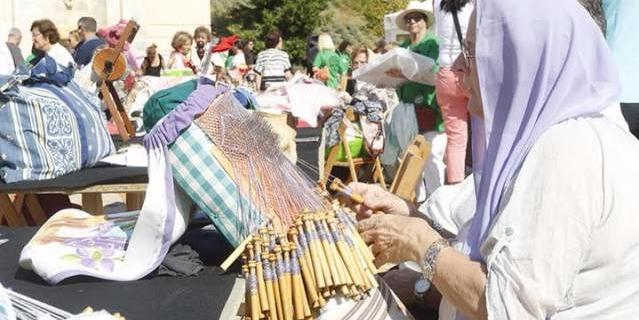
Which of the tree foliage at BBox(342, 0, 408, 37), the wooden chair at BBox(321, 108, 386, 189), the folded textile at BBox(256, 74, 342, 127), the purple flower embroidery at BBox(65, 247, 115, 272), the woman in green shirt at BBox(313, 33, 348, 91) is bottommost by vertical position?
the tree foliage at BBox(342, 0, 408, 37)

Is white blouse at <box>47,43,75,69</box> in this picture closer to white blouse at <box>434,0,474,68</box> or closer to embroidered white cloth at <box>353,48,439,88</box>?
embroidered white cloth at <box>353,48,439,88</box>

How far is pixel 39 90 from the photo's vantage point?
172 inches

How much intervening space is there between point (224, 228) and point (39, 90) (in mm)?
2169

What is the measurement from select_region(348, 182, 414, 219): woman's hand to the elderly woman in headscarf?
0.50 metres

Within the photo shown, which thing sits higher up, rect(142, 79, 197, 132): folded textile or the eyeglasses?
rect(142, 79, 197, 132): folded textile

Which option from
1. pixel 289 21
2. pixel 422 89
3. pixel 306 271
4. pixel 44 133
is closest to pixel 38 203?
pixel 44 133

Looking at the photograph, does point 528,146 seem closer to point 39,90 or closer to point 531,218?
point 531,218

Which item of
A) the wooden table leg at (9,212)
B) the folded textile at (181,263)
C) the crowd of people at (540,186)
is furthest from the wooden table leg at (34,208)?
the crowd of people at (540,186)

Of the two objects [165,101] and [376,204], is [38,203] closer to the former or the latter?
[165,101]

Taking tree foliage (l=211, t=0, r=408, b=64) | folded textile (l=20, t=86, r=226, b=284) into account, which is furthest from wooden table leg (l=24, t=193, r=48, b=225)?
tree foliage (l=211, t=0, r=408, b=64)

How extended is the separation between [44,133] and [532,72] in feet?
9.55

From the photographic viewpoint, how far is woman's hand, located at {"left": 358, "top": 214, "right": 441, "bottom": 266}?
1.98 m

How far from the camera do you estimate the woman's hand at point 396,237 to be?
6.49 ft

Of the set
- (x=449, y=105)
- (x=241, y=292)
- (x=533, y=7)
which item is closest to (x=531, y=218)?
(x=533, y=7)
